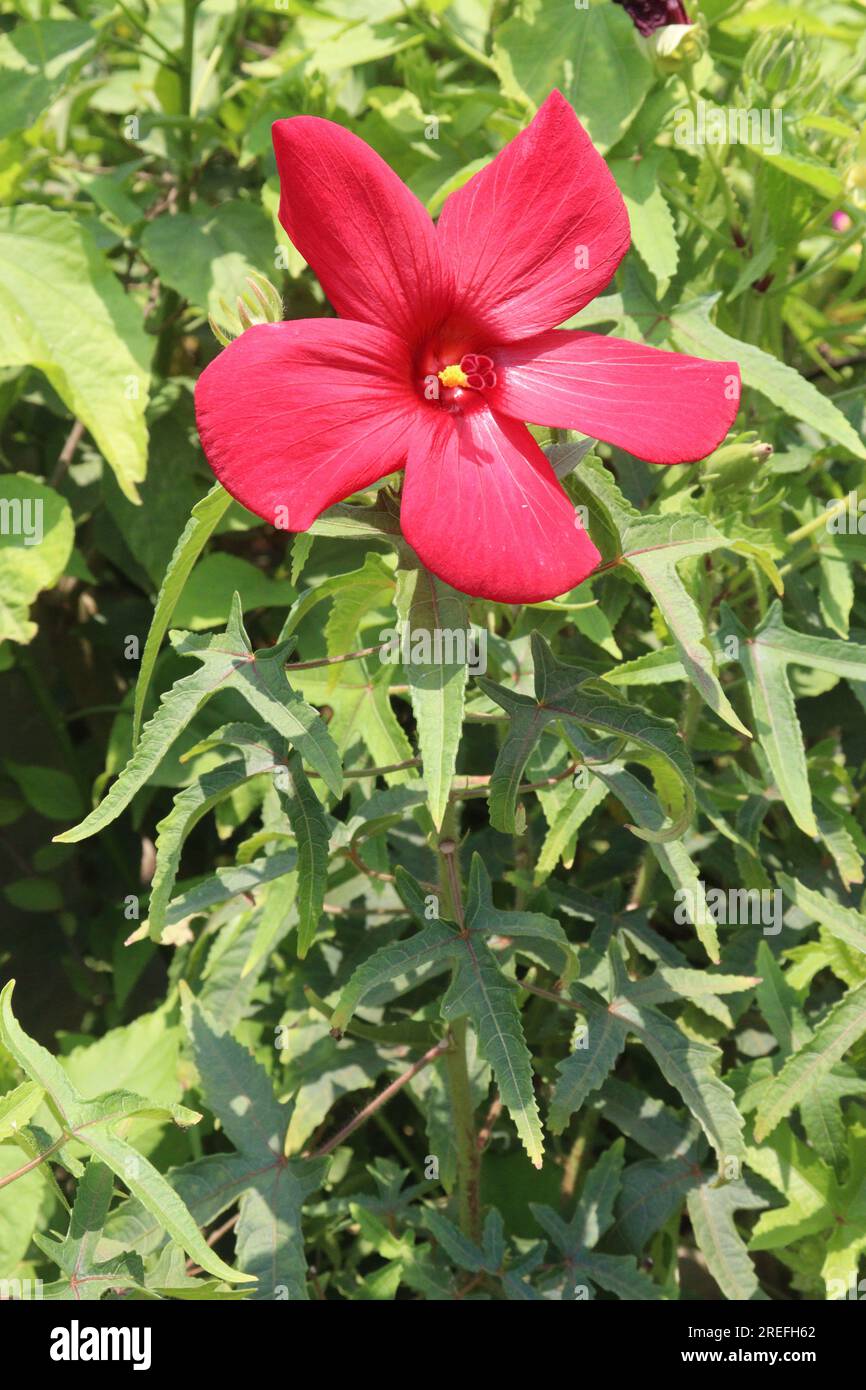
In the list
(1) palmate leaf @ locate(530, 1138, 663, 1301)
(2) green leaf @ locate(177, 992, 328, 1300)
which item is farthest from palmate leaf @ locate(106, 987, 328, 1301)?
(1) palmate leaf @ locate(530, 1138, 663, 1301)

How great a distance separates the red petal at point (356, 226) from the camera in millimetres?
708

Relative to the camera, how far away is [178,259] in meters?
1.28

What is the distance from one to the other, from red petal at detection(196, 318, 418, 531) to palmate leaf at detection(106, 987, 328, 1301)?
1.73ft

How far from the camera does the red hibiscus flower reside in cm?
68

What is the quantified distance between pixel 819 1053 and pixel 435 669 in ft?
1.63

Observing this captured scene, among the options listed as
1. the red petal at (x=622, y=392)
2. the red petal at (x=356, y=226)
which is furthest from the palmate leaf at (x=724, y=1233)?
the red petal at (x=356, y=226)

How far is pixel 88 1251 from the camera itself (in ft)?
2.80

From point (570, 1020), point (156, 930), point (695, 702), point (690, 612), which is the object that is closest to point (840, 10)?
point (695, 702)

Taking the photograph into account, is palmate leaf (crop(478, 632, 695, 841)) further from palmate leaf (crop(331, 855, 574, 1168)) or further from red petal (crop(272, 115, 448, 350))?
red petal (crop(272, 115, 448, 350))

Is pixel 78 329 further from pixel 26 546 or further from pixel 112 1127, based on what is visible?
pixel 112 1127

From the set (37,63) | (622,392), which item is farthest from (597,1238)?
(37,63)
